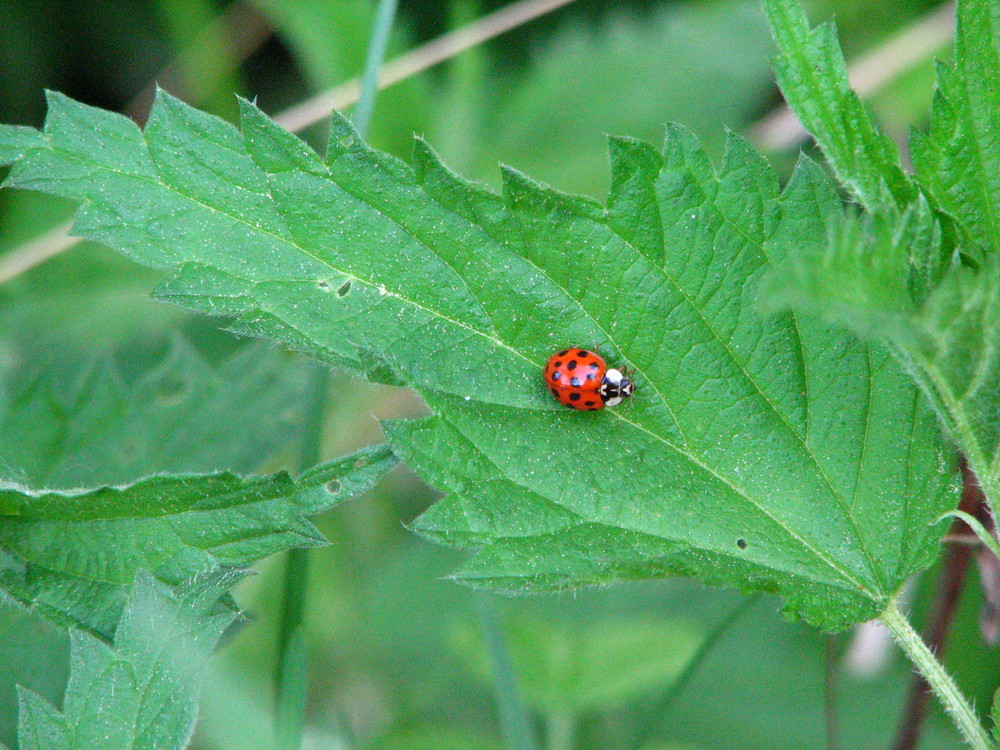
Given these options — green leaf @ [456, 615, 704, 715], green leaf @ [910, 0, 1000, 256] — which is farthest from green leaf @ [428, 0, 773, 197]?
green leaf @ [910, 0, 1000, 256]

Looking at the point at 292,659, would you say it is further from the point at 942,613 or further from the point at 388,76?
the point at 388,76

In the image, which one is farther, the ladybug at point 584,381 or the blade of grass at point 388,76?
the blade of grass at point 388,76

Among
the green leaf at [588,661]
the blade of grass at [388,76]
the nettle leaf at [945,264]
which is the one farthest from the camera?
the blade of grass at [388,76]

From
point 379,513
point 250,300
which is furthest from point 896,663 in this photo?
point 250,300

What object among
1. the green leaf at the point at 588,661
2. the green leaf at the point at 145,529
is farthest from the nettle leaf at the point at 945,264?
the green leaf at the point at 588,661

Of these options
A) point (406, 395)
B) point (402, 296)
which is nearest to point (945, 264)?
point (402, 296)

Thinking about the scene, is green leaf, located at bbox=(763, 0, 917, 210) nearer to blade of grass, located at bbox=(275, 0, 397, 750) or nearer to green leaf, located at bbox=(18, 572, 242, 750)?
blade of grass, located at bbox=(275, 0, 397, 750)

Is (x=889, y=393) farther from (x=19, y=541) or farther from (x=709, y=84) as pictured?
(x=709, y=84)

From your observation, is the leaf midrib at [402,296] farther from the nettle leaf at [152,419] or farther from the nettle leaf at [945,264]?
the nettle leaf at [152,419]
